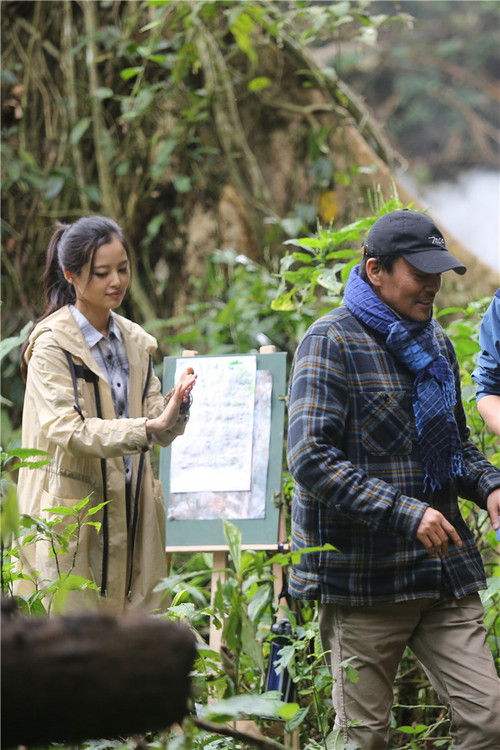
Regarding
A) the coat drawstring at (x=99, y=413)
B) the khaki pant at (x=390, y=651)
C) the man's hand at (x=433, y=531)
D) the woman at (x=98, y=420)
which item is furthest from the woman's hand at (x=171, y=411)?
the man's hand at (x=433, y=531)

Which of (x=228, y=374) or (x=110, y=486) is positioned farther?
(x=228, y=374)

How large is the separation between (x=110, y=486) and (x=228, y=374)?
80 centimetres

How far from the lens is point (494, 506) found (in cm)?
243

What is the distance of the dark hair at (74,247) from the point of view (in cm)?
311

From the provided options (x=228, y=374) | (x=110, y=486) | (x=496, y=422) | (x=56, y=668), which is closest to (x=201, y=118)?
(x=228, y=374)

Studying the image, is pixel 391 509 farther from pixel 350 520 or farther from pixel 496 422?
pixel 496 422

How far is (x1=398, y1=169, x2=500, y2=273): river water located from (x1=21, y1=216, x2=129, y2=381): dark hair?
19.6ft

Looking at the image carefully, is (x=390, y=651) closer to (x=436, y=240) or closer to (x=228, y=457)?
(x=436, y=240)

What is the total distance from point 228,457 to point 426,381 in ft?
4.18

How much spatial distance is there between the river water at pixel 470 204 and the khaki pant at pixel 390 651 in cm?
654

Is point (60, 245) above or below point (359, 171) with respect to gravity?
below

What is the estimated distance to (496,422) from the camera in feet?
8.39

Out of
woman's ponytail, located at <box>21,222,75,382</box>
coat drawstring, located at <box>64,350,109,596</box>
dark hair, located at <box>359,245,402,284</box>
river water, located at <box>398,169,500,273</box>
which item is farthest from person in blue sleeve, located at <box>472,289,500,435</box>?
river water, located at <box>398,169,500,273</box>

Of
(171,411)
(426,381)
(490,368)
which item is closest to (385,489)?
(426,381)
